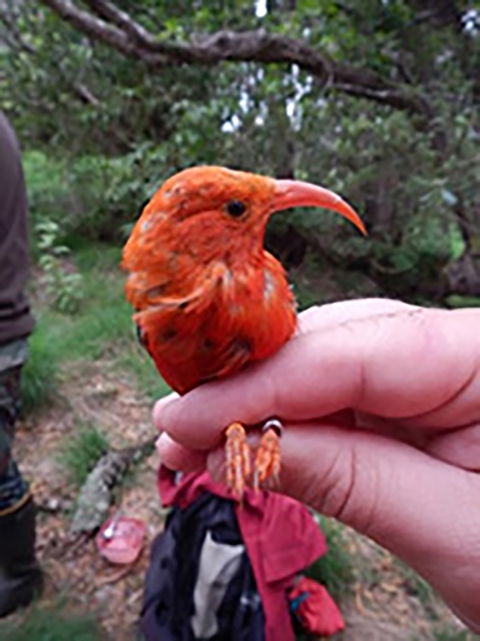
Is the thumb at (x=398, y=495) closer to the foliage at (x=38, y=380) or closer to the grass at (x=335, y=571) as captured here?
the grass at (x=335, y=571)

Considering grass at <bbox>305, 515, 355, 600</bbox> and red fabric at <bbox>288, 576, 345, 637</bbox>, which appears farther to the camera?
grass at <bbox>305, 515, 355, 600</bbox>

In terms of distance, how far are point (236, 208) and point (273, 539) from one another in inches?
67.9

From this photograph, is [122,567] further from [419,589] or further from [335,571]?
[419,589]

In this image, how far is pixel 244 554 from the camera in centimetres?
243

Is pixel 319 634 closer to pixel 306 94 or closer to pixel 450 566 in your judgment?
pixel 450 566

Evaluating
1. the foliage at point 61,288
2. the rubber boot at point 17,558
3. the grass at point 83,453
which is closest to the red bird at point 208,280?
the rubber boot at point 17,558

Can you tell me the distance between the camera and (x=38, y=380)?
13.4 ft

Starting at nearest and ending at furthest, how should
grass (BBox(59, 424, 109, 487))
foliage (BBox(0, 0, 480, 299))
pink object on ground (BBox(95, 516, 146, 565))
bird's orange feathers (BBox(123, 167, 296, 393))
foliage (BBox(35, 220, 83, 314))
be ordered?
bird's orange feathers (BBox(123, 167, 296, 393)) < pink object on ground (BBox(95, 516, 146, 565)) < grass (BBox(59, 424, 109, 487)) < foliage (BBox(0, 0, 480, 299)) < foliage (BBox(35, 220, 83, 314))

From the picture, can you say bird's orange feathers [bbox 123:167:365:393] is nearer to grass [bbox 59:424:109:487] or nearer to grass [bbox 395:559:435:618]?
grass [bbox 395:559:435:618]

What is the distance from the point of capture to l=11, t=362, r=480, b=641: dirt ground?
2613 millimetres

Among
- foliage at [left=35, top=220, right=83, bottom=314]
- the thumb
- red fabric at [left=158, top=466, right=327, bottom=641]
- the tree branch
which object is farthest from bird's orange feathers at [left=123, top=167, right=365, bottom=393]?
foliage at [left=35, top=220, right=83, bottom=314]

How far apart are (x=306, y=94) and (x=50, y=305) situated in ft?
9.97

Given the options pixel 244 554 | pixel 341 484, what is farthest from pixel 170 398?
pixel 244 554

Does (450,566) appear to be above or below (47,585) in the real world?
above
